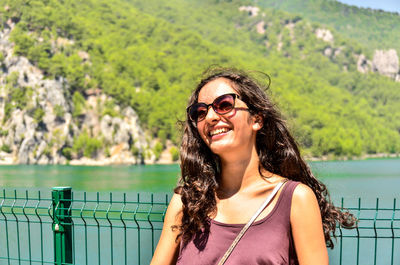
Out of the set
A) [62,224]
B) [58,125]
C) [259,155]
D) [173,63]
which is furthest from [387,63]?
[259,155]

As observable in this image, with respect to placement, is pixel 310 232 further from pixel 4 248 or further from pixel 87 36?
pixel 87 36

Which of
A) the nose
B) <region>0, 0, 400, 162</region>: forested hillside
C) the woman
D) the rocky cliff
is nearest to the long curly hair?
the woman

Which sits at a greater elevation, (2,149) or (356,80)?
(356,80)

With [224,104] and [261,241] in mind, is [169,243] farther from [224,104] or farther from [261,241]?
[224,104]

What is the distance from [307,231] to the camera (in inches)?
62.2

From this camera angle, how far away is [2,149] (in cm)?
7425

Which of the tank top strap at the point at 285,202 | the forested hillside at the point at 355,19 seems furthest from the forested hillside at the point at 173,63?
the tank top strap at the point at 285,202

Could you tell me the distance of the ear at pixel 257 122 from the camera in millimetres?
1822

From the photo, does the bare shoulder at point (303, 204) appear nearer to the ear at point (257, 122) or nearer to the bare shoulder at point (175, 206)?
the ear at point (257, 122)

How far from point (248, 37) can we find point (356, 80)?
29.6 m

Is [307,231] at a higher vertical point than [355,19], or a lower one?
lower

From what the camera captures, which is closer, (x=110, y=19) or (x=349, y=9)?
(x=110, y=19)

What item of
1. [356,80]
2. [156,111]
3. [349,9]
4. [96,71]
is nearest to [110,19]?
[96,71]

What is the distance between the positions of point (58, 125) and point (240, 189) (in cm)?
7884
